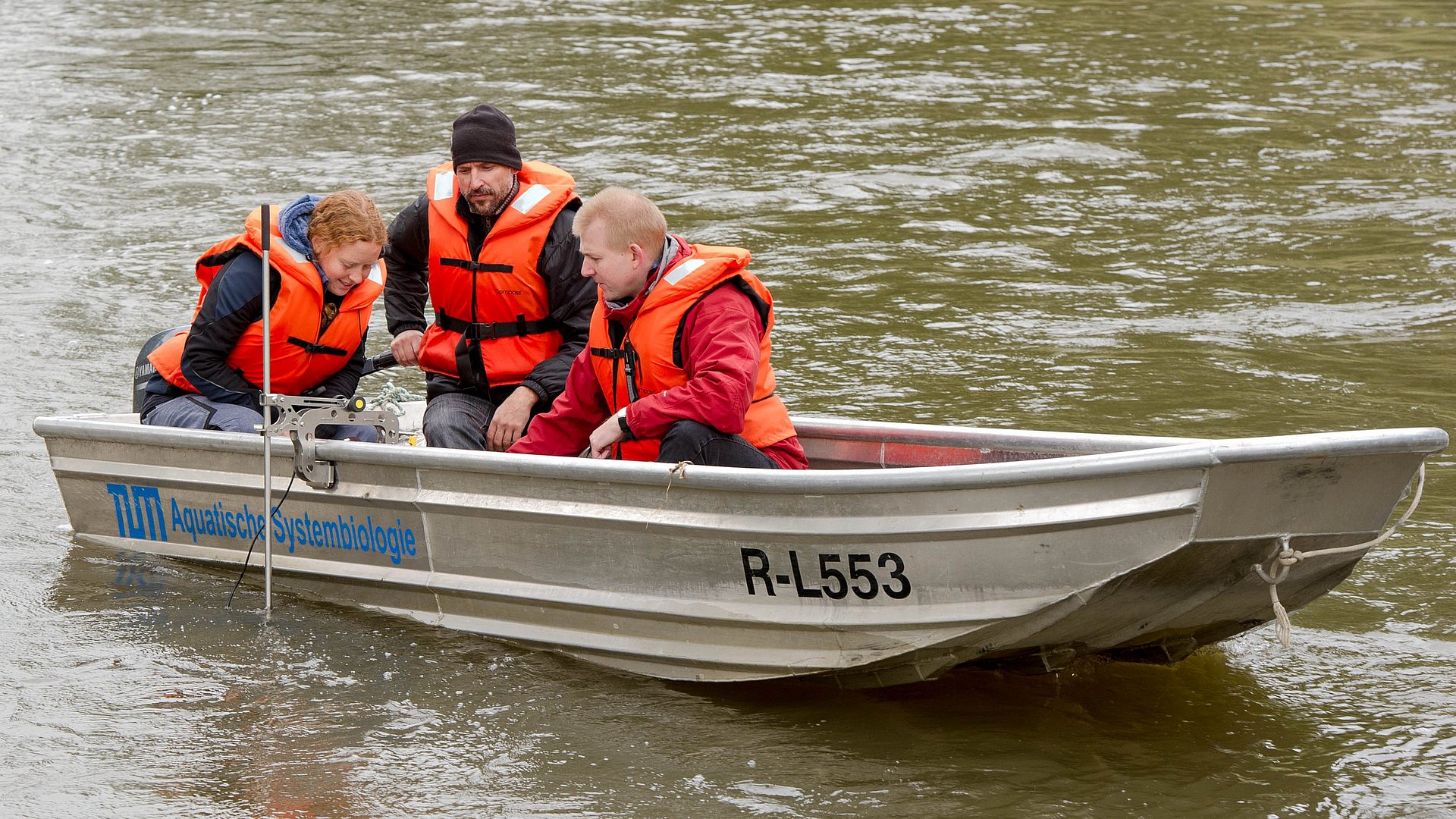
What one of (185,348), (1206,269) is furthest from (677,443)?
(1206,269)

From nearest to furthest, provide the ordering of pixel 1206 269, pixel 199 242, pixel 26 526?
pixel 26 526
pixel 1206 269
pixel 199 242

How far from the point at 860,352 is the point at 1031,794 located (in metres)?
3.98

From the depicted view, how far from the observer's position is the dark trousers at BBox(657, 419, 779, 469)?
4289 millimetres

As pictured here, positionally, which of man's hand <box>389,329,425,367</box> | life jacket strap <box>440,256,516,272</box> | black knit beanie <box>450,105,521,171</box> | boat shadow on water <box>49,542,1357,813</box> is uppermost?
black knit beanie <box>450,105,521,171</box>

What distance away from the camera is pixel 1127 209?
1034 cm

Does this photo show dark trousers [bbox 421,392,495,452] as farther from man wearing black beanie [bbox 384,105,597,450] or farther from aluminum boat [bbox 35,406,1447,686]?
aluminum boat [bbox 35,406,1447,686]

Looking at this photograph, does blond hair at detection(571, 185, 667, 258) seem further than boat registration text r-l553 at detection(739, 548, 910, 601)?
Yes

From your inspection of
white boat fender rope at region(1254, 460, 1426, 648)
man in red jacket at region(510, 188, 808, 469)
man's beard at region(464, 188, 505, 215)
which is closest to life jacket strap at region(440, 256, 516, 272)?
man's beard at region(464, 188, 505, 215)

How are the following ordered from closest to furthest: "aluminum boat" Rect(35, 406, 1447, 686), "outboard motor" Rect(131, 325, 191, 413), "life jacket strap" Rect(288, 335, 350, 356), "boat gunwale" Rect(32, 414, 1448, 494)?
"boat gunwale" Rect(32, 414, 1448, 494) < "aluminum boat" Rect(35, 406, 1447, 686) < "life jacket strap" Rect(288, 335, 350, 356) < "outboard motor" Rect(131, 325, 191, 413)

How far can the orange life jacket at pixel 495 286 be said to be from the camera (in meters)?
5.05

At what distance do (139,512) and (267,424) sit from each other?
3.03 ft

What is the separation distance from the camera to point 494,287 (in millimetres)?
5094

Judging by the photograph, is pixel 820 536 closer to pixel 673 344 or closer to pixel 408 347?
pixel 673 344

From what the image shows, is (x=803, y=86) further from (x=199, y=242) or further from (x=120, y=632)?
(x=120, y=632)
